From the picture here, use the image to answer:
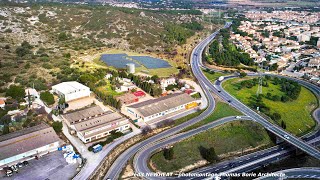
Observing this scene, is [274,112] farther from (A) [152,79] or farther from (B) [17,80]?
(B) [17,80]

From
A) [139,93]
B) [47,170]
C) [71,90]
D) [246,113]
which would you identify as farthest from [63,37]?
[47,170]

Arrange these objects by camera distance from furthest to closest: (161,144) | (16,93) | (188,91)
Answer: (188,91) < (16,93) < (161,144)

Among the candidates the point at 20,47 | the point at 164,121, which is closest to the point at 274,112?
the point at 164,121

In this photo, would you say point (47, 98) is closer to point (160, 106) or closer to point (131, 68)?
point (160, 106)

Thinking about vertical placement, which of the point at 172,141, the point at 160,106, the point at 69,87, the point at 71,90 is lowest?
the point at 172,141

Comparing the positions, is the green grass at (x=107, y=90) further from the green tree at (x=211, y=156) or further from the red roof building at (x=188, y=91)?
the green tree at (x=211, y=156)
